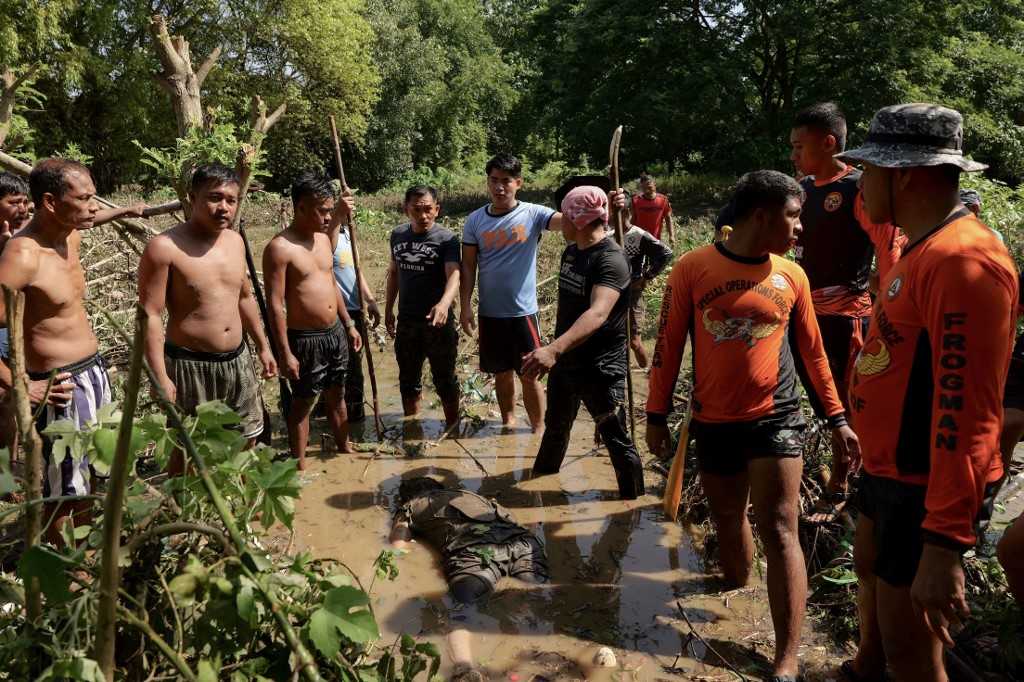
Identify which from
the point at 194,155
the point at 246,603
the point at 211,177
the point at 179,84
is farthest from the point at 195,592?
the point at 179,84

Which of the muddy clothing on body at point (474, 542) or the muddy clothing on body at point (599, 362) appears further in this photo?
the muddy clothing on body at point (599, 362)

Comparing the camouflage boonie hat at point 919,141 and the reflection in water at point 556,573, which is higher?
the camouflage boonie hat at point 919,141

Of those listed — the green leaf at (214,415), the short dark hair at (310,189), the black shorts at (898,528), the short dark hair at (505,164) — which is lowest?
the black shorts at (898,528)

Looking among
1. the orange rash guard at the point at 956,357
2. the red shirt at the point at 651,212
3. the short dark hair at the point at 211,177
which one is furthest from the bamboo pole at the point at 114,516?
the red shirt at the point at 651,212

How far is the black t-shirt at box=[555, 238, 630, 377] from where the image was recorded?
168 inches

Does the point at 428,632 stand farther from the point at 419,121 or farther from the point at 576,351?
the point at 419,121

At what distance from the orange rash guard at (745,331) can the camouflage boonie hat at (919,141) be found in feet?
2.83

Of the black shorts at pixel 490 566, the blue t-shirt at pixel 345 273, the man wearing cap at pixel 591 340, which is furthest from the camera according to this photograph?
the blue t-shirt at pixel 345 273

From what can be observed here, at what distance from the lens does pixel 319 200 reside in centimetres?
489

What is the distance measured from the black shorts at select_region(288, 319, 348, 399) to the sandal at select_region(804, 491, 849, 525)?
10.7 feet

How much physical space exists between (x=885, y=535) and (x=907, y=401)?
42 cm

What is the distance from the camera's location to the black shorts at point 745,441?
300 centimetres

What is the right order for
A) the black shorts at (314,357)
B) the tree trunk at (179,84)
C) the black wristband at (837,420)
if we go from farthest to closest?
the tree trunk at (179,84) → the black shorts at (314,357) → the black wristband at (837,420)

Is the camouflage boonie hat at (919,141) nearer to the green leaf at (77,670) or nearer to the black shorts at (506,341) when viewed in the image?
the green leaf at (77,670)
